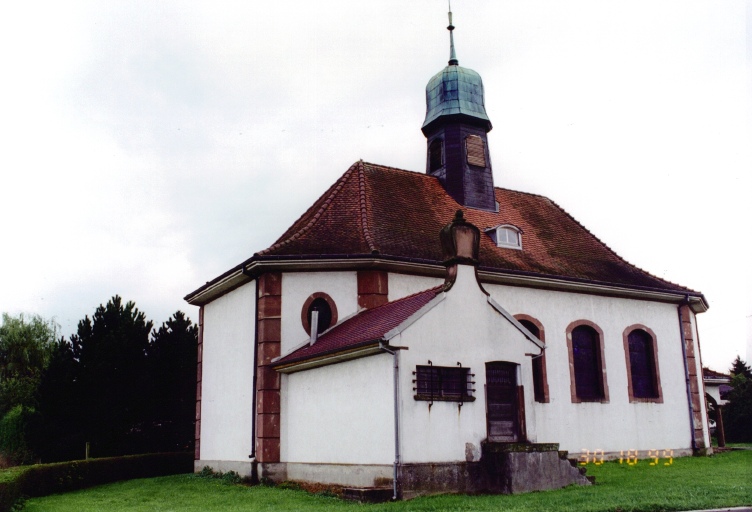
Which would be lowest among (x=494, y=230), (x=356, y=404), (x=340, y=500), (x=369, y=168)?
(x=340, y=500)

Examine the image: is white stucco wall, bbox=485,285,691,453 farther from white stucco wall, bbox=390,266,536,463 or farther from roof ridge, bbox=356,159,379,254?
white stucco wall, bbox=390,266,536,463

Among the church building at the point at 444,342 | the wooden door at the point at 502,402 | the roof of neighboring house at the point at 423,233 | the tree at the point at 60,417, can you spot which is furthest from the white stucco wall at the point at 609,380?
the tree at the point at 60,417

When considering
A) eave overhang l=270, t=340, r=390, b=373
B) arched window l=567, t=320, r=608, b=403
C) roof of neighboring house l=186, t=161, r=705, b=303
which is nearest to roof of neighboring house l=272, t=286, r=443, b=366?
eave overhang l=270, t=340, r=390, b=373

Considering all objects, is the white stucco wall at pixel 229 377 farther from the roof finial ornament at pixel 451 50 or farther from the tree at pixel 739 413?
the tree at pixel 739 413

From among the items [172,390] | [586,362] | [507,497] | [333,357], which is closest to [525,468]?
[507,497]

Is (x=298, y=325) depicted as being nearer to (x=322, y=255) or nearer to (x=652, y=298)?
(x=322, y=255)

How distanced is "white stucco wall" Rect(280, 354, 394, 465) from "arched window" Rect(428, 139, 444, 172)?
1096 cm

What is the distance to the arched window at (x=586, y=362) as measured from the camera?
22.4 meters

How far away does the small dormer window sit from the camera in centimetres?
2308

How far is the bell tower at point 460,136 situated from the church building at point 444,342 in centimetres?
6

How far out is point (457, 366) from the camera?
15.6 m

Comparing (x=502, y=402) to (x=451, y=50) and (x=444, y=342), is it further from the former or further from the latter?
(x=451, y=50)

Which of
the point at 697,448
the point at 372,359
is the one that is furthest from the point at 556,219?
the point at 372,359

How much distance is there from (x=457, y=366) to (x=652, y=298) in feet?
38.9
